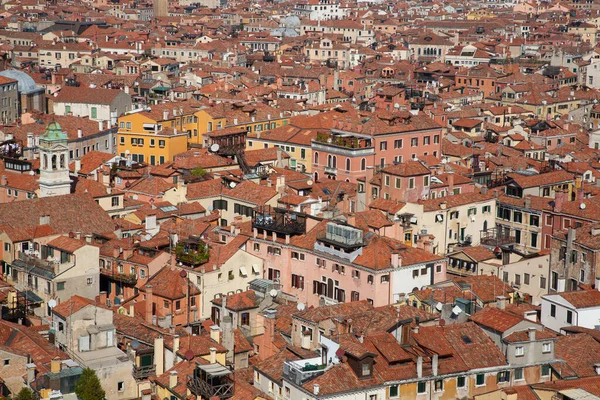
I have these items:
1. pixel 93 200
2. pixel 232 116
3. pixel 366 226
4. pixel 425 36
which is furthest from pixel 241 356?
pixel 425 36

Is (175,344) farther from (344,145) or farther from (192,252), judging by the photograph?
(344,145)

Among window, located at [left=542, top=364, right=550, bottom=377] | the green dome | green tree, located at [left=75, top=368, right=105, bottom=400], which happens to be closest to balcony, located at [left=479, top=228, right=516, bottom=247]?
window, located at [left=542, top=364, right=550, bottom=377]

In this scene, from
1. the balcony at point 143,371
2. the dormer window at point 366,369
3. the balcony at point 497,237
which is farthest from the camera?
the balcony at point 497,237

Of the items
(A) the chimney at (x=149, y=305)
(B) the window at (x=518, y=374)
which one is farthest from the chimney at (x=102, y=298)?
(B) the window at (x=518, y=374)

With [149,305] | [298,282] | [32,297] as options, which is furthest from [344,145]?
[32,297]

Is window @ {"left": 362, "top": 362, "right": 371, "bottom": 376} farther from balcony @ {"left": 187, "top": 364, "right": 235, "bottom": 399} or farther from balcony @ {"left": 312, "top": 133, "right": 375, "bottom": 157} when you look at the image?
balcony @ {"left": 312, "top": 133, "right": 375, "bottom": 157}

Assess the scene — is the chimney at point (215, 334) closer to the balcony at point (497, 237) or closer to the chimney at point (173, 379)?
the chimney at point (173, 379)

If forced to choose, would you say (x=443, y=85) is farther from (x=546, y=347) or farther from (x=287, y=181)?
(x=546, y=347)
